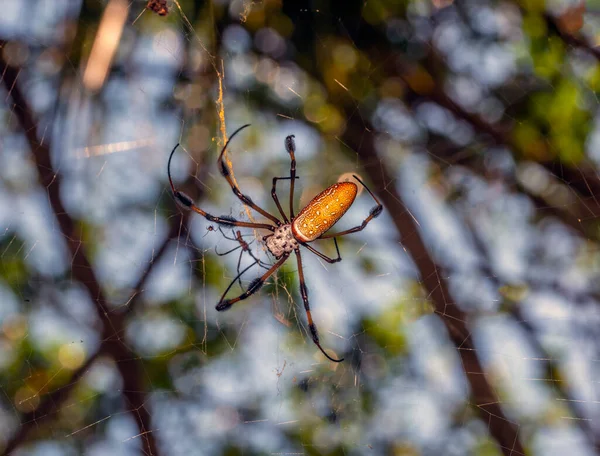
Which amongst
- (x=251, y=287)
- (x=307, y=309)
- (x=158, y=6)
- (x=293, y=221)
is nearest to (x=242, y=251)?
(x=251, y=287)

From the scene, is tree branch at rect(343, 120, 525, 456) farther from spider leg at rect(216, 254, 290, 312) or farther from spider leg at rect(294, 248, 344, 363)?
spider leg at rect(216, 254, 290, 312)

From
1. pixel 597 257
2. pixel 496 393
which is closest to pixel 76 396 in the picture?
pixel 496 393

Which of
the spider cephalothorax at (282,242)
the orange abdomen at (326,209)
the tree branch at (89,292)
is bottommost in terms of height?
the tree branch at (89,292)

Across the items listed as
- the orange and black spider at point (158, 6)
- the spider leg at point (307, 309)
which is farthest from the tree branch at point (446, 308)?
the orange and black spider at point (158, 6)

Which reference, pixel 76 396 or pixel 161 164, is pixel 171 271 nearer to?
pixel 161 164

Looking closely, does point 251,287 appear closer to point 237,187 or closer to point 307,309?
point 307,309

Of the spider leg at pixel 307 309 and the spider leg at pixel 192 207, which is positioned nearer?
the spider leg at pixel 192 207

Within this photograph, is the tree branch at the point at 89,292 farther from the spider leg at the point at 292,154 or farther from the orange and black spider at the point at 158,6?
the spider leg at the point at 292,154

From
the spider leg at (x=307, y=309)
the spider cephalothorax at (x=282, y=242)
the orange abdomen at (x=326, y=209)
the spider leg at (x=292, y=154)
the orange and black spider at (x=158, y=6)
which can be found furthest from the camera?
the spider leg at (x=307, y=309)
